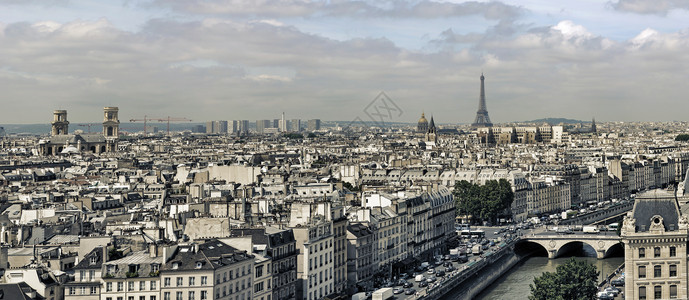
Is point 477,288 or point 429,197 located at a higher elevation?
point 429,197

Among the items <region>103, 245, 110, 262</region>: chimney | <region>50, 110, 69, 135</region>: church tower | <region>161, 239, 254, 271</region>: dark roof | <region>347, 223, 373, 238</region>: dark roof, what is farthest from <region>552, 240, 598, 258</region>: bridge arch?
<region>50, 110, 69, 135</region>: church tower

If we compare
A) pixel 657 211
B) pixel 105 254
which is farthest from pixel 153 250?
pixel 657 211

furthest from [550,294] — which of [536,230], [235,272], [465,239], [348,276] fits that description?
[536,230]

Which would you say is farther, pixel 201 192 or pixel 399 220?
pixel 201 192

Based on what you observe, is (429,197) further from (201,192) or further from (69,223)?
(69,223)

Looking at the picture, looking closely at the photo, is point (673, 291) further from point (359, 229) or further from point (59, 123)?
point (59, 123)

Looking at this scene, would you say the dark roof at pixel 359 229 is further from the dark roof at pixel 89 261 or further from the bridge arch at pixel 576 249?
the bridge arch at pixel 576 249

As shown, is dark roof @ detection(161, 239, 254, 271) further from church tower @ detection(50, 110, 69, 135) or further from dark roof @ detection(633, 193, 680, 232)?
church tower @ detection(50, 110, 69, 135)

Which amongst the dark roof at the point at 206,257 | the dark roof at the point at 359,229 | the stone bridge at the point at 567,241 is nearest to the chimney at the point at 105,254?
the dark roof at the point at 206,257
